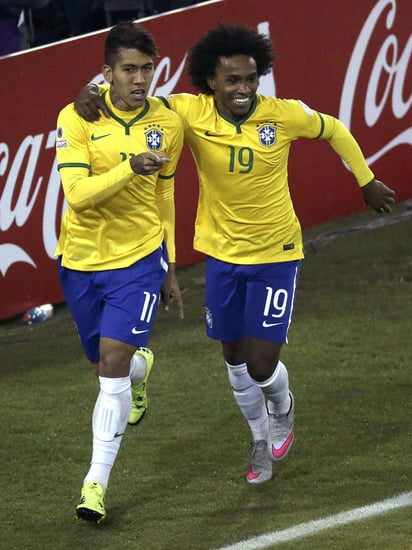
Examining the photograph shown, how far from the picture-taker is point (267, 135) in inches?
268

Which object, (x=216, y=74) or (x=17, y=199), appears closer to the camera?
(x=216, y=74)

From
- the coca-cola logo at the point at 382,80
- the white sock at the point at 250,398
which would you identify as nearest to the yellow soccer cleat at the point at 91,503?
the white sock at the point at 250,398

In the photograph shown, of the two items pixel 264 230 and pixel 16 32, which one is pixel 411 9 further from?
pixel 264 230

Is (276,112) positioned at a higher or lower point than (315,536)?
higher

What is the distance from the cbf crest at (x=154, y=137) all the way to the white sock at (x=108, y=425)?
107 cm

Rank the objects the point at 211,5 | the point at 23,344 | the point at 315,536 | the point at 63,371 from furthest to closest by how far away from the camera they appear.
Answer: the point at 211,5, the point at 23,344, the point at 63,371, the point at 315,536

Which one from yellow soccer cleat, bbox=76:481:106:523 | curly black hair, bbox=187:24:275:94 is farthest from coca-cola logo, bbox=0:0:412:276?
yellow soccer cleat, bbox=76:481:106:523

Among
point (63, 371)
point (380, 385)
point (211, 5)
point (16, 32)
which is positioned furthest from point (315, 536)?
point (16, 32)

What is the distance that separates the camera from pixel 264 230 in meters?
6.88

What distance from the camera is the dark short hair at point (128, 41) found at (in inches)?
253

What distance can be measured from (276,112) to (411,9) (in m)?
6.11

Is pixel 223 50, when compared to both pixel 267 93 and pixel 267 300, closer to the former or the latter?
pixel 267 300

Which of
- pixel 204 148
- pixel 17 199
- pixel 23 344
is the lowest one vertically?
pixel 23 344

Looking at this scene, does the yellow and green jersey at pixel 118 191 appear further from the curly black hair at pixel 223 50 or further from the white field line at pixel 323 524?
the white field line at pixel 323 524
